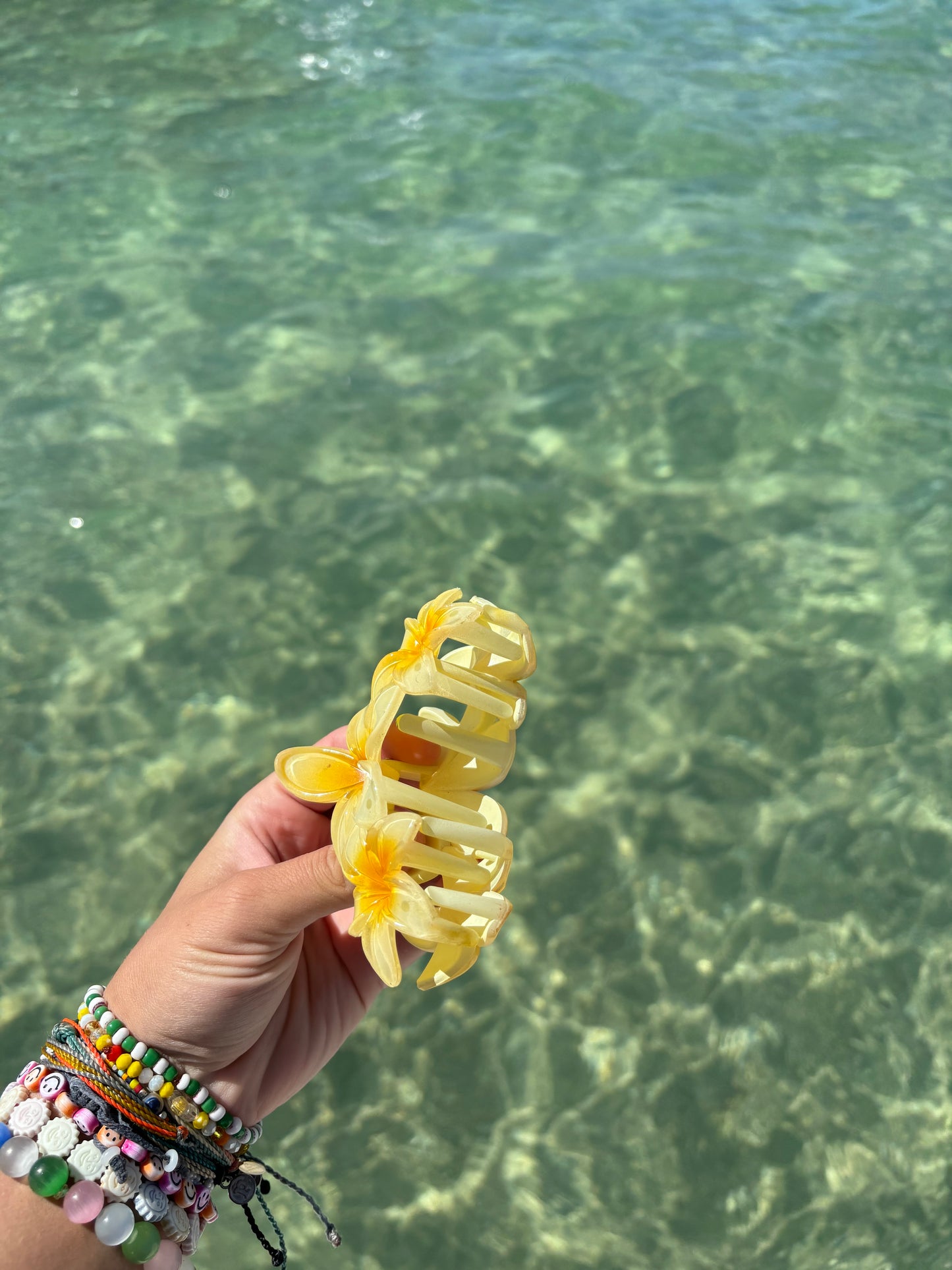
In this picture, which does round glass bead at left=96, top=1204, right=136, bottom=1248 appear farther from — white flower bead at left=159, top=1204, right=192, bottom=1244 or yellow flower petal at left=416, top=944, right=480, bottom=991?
yellow flower petal at left=416, top=944, right=480, bottom=991

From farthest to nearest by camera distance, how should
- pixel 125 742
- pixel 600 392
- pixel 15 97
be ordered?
pixel 15 97, pixel 600 392, pixel 125 742

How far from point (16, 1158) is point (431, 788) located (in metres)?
0.81

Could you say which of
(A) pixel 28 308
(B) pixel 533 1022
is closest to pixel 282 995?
(B) pixel 533 1022

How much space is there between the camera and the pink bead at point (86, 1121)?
1.62 metres

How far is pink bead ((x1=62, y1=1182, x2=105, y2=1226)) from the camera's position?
5.15 feet

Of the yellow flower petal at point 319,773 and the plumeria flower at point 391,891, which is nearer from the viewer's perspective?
the plumeria flower at point 391,891

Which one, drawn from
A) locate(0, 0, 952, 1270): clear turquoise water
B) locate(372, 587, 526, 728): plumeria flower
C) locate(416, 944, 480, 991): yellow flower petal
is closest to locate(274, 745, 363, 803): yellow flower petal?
locate(372, 587, 526, 728): plumeria flower

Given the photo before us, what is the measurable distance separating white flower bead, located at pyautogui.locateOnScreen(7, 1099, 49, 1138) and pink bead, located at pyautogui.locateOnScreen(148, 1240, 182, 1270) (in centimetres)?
27

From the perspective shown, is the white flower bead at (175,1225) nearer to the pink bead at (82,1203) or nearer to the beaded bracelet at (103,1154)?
the beaded bracelet at (103,1154)

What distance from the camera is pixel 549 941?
10.0 feet

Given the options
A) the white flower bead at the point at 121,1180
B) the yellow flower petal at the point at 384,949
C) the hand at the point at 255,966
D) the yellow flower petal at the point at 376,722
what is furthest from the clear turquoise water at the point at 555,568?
the yellow flower petal at the point at 376,722

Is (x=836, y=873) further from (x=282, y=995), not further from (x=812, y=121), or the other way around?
(x=812, y=121)

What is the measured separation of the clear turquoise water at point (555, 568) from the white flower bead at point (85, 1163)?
1.21 metres

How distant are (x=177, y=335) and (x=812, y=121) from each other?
12.7 ft
